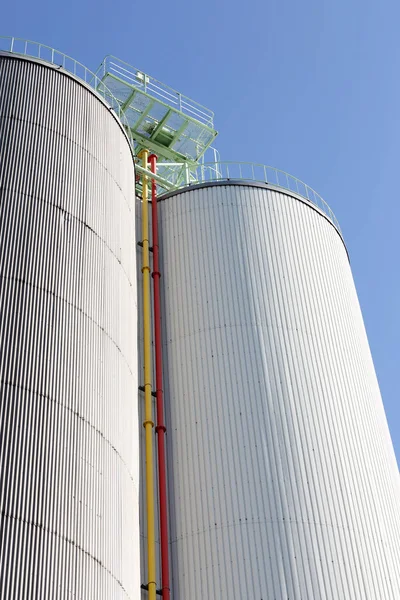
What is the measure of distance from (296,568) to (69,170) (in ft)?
34.2

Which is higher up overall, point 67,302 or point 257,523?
point 67,302

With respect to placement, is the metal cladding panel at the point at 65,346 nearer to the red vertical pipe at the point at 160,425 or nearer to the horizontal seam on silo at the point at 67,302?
the horizontal seam on silo at the point at 67,302

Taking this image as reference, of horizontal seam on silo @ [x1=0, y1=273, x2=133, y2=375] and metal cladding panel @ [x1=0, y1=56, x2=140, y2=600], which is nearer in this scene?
metal cladding panel @ [x1=0, y1=56, x2=140, y2=600]

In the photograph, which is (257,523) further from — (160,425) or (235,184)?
(235,184)

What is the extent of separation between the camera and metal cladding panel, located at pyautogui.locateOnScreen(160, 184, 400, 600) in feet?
62.9

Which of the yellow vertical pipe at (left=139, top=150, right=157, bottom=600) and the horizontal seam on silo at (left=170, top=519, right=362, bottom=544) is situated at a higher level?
the yellow vertical pipe at (left=139, top=150, right=157, bottom=600)

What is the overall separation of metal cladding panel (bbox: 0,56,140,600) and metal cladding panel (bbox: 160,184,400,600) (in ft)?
6.14

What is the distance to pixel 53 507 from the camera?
49.8ft

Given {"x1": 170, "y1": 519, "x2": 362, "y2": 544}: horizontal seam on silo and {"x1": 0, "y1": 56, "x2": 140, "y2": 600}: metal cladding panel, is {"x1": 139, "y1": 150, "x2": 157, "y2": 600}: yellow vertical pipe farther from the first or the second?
{"x1": 0, "y1": 56, "x2": 140, "y2": 600}: metal cladding panel

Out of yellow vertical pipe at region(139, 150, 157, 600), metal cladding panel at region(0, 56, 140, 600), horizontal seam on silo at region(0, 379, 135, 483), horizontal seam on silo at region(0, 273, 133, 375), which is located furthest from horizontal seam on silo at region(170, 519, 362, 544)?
horizontal seam on silo at region(0, 273, 133, 375)

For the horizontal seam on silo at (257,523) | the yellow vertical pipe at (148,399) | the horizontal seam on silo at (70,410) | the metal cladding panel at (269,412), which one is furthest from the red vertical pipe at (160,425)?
the horizontal seam on silo at (70,410)

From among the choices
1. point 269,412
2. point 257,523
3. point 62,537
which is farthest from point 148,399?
point 62,537

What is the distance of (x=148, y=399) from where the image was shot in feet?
70.1

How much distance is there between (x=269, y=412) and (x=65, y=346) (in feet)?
19.8
